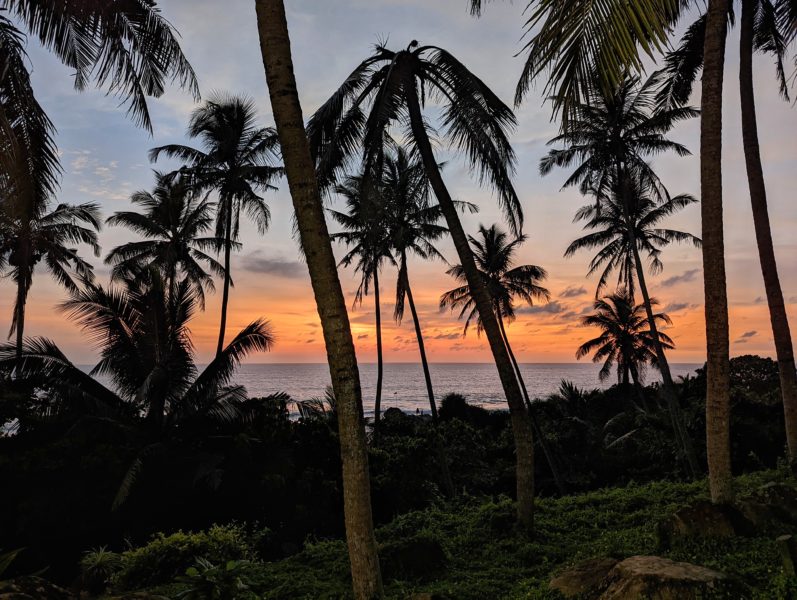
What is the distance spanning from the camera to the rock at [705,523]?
5.66m

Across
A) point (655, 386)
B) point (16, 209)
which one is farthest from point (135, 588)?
point (655, 386)

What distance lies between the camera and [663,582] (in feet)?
12.3

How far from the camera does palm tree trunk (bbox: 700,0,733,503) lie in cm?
627

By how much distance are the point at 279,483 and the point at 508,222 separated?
28.5 ft

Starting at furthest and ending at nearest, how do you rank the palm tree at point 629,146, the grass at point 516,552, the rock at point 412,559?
the palm tree at point 629,146, the rock at point 412,559, the grass at point 516,552

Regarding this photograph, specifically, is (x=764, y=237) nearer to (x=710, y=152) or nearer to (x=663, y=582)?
(x=710, y=152)

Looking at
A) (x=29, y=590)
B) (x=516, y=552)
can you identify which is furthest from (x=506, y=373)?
(x=29, y=590)

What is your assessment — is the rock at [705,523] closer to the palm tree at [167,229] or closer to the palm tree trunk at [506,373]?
the palm tree trunk at [506,373]

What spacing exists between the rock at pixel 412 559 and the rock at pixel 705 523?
110 inches

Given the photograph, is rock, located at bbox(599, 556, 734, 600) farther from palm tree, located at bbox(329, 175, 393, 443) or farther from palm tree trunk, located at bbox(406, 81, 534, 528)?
palm tree, located at bbox(329, 175, 393, 443)

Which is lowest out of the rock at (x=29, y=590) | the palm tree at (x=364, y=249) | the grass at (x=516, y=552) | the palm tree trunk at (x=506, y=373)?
the grass at (x=516, y=552)

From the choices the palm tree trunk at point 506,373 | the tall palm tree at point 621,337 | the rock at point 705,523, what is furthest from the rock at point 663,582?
the tall palm tree at point 621,337

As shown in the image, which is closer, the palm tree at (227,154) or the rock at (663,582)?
the rock at (663,582)

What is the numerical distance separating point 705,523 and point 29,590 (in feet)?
21.2
